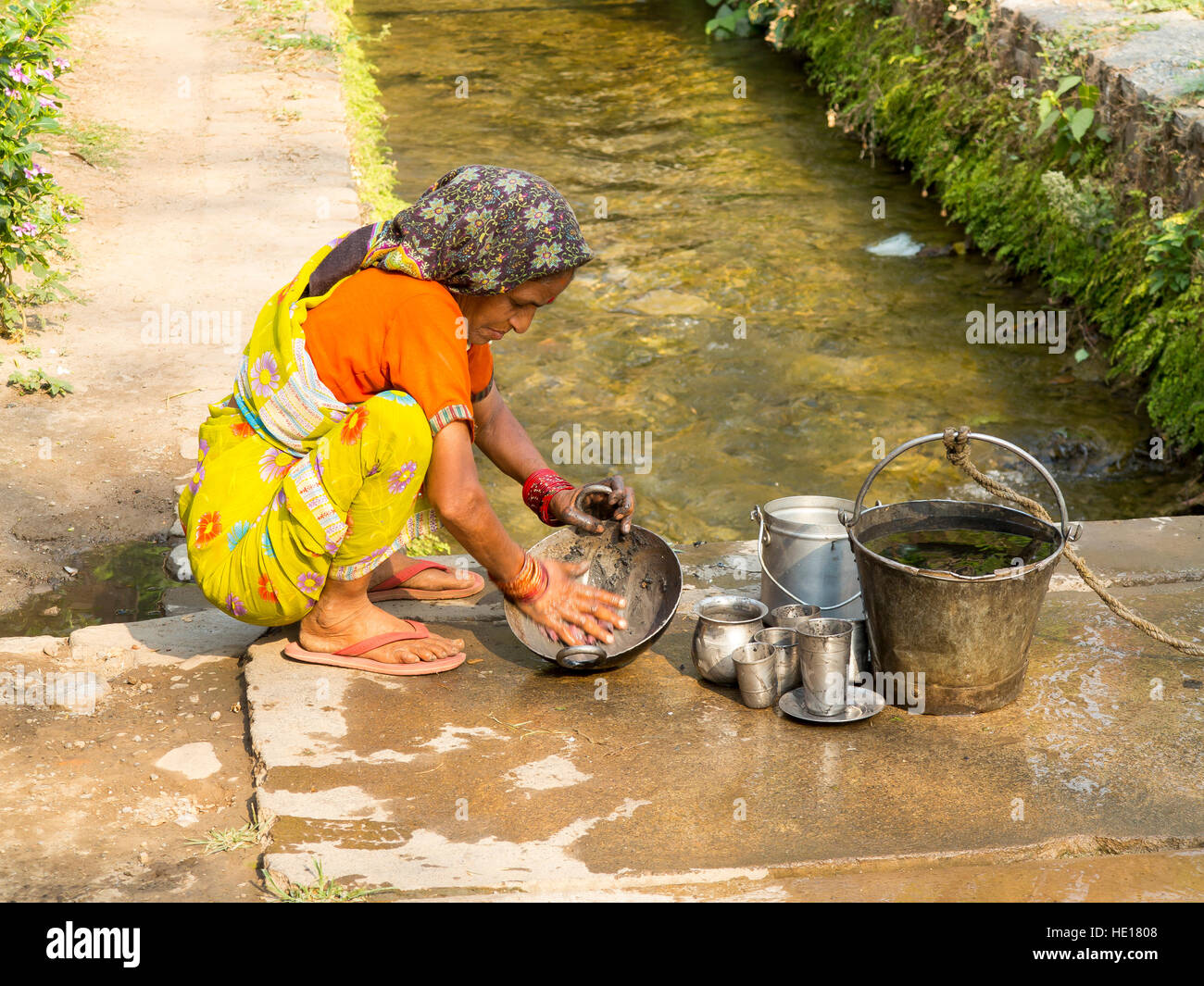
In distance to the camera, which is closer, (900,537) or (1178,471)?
(900,537)

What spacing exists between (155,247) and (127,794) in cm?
413

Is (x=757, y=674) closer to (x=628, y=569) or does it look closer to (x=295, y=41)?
(x=628, y=569)

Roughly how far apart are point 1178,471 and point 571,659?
3441mm

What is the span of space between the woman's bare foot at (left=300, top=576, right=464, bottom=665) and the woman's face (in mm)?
741

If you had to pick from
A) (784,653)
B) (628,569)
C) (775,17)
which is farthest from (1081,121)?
(775,17)

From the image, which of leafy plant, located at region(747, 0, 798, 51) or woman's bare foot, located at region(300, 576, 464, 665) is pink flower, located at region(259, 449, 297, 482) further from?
leafy plant, located at region(747, 0, 798, 51)

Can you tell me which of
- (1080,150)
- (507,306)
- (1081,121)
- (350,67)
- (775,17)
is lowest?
(507,306)

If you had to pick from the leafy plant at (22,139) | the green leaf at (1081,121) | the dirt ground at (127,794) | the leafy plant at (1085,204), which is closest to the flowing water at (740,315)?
the leafy plant at (1085,204)

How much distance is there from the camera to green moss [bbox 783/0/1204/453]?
552 cm

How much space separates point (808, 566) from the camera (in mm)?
3545

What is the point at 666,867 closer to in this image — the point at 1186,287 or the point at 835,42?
the point at 1186,287

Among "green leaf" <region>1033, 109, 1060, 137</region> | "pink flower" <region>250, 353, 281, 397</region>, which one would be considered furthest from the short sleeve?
"green leaf" <region>1033, 109, 1060, 137</region>

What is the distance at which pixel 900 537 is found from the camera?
3.50 metres

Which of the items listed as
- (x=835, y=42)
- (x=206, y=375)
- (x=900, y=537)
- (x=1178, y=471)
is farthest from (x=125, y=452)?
(x=835, y=42)
